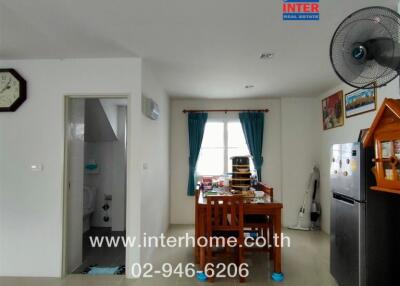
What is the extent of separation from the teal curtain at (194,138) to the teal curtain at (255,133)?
0.81 meters

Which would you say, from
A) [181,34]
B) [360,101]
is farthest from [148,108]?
[360,101]

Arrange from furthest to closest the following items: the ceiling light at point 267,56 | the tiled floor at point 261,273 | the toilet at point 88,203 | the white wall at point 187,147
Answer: the white wall at point 187,147 → the toilet at point 88,203 → the ceiling light at point 267,56 → the tiled floor at point 261,273

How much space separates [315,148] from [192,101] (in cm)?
250

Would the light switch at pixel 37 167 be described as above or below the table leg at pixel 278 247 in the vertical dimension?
above

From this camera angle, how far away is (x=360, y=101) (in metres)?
3.16

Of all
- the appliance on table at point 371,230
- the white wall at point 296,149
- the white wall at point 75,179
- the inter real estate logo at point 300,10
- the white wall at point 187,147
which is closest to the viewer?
the inter real estate logo at point 300,10

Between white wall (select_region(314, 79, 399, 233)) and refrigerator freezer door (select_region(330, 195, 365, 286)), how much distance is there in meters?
1.23

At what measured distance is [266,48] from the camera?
8.36 ft

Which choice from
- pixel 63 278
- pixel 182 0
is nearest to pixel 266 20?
pixel 182 0

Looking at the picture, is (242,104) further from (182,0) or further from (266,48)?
(182,0)

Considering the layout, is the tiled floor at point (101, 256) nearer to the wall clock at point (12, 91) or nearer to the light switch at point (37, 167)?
the light switch at point (37, 167)

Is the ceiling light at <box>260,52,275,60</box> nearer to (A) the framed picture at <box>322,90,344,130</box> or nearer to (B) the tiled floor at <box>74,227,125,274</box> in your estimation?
(A) the framed picture at <box>322,90,344,130</box>

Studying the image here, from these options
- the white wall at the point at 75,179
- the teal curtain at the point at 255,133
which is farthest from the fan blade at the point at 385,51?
the teal curtain at the point at 255,133

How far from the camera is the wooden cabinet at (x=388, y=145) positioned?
149 cm
